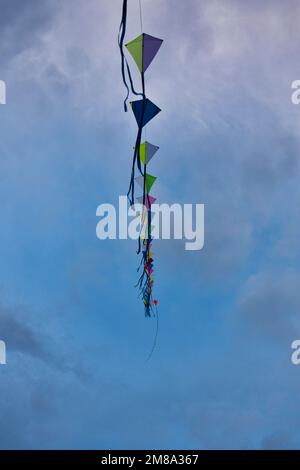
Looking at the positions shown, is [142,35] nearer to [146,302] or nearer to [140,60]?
[140,60]

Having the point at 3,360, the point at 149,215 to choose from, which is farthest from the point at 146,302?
the point at 3,360

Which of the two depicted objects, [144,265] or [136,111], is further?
[144,265]

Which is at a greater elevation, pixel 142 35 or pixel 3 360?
pixel 142 35

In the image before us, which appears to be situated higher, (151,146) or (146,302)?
(151,146)
